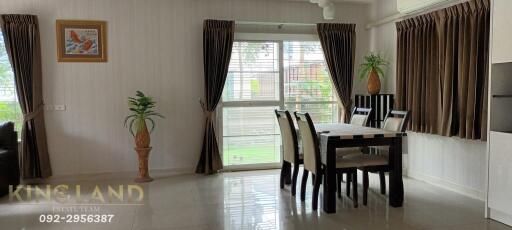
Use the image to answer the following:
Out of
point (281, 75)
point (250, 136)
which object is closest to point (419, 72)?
point (281, 75)

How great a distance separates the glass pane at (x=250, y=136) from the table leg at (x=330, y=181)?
2.29 m

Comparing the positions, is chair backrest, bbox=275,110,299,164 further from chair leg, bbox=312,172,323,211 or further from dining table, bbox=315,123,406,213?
→ chair leg, bbox=312,172,323,211

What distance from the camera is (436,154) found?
16.0 feet

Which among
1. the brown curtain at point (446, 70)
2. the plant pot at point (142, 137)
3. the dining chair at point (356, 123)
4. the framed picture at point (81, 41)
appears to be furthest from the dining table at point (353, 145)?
the framed picture at point (81, 41)

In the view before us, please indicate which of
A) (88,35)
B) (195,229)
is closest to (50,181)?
(88,35)

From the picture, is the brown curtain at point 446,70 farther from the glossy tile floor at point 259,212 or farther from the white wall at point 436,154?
the glossy tile floor at point 259,212

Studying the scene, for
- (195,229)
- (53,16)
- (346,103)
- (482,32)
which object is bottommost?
(195,229)

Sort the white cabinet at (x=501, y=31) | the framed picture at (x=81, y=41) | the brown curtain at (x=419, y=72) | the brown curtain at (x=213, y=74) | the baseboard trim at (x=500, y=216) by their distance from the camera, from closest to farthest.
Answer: the white cabinet at (x=501, y=31) < the baseboard trim at (x=500, y=216) < the brown curtain at (x=419, y=72) < the framed picture at (x=81, y=41) < the brown curtain at (x=213, y=74)

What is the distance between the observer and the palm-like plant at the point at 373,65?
559 centimetres

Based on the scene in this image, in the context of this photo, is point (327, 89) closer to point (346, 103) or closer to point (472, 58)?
point (346, 103)

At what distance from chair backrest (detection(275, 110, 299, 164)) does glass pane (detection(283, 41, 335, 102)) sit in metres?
1.58

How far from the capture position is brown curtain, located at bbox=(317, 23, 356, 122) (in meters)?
5.94

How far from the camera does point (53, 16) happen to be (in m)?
5.15

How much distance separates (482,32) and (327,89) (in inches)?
100
